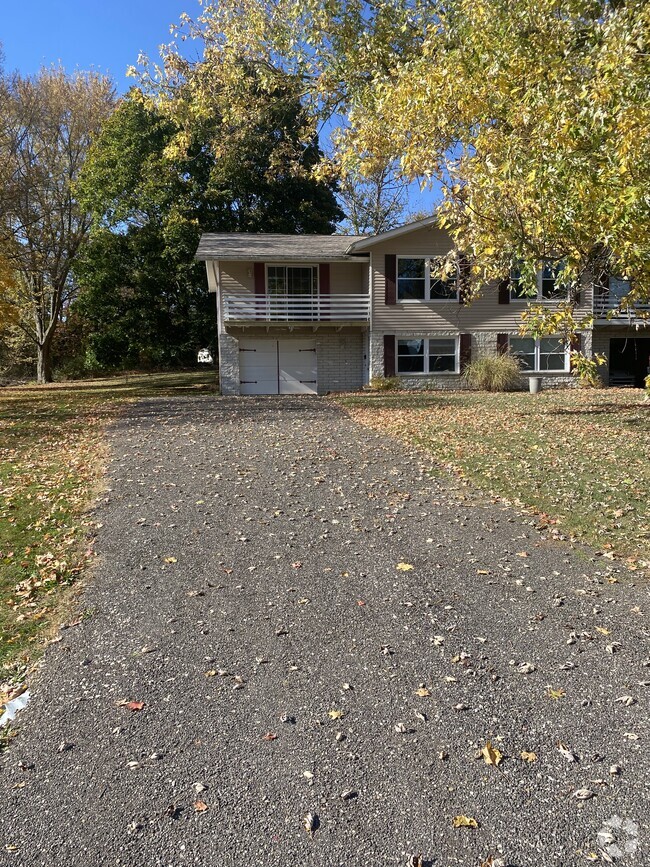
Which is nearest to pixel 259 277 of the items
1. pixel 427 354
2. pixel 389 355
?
pixel 389 355

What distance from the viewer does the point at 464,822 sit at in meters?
2.54

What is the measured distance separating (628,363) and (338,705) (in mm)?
26266

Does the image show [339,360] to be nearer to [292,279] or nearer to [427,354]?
[427,354]

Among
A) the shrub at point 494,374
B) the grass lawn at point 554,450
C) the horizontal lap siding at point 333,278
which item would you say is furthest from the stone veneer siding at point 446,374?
the grass lawn at point 554,450

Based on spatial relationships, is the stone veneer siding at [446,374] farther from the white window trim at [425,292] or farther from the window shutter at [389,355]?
the white window trim at [425,292]

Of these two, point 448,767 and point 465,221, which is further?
point 465,221

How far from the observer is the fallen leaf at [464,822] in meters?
2.53

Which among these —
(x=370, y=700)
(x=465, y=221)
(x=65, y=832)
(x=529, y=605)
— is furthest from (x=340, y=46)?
(x=65, y=832)

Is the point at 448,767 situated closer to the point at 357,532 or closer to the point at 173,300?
the point at 357,532

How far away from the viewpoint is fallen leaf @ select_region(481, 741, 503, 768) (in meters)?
2.92

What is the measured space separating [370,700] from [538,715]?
90 centimetres

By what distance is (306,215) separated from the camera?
3081 cm

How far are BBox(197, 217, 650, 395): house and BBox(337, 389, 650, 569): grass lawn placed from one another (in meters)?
4.75

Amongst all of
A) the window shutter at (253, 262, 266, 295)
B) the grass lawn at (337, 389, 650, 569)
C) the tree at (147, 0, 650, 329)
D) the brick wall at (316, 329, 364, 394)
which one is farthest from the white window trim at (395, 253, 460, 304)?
the tree at (147, 0, 650, 329)
